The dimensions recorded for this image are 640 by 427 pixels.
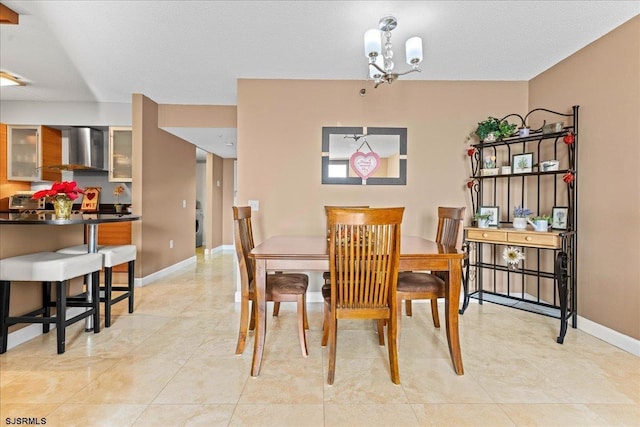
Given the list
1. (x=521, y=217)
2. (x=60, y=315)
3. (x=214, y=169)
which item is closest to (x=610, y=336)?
(x=521, y=217)

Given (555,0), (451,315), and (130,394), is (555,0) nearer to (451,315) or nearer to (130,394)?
(451,315)

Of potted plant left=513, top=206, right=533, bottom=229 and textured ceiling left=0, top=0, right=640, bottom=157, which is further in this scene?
potted plant left=513, top=206, right=533, bottom=229

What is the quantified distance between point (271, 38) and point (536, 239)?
2777 millimetres

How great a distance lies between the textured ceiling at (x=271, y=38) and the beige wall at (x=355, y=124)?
0.16m

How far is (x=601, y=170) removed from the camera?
2637 millimetres

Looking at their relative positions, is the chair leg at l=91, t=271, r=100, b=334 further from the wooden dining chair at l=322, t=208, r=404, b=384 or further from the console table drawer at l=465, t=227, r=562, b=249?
the console table drawer at l=465, t=227, r=562, b=249

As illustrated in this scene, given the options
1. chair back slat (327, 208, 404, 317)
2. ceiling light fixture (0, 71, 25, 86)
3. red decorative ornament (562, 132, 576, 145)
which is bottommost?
chair back slat (327, 208, 404, 317)

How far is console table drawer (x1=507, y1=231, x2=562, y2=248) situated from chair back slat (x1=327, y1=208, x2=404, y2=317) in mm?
1639

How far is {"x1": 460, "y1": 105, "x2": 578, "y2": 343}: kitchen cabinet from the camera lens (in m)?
2.76

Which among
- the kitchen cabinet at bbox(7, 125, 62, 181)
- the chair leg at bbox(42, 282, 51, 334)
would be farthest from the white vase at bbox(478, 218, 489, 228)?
the kitchen cabinet at bbox(7, 125, 62, 181)

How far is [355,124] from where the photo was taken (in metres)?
3.56

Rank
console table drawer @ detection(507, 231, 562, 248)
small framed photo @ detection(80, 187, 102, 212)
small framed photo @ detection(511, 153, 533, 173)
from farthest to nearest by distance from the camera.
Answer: small framed photo @ detection(80, 187, 102, 212) < small framed photo @ detection(511, 153, 533, 173) < console table drawer @ detection(507, 231, 562, 248)

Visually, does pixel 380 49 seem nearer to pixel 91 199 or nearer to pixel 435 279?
pixel 435 279

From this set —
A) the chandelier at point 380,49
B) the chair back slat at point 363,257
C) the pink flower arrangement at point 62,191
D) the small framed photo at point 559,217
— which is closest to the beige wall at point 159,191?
the pink flower arrangement at point 62,191
